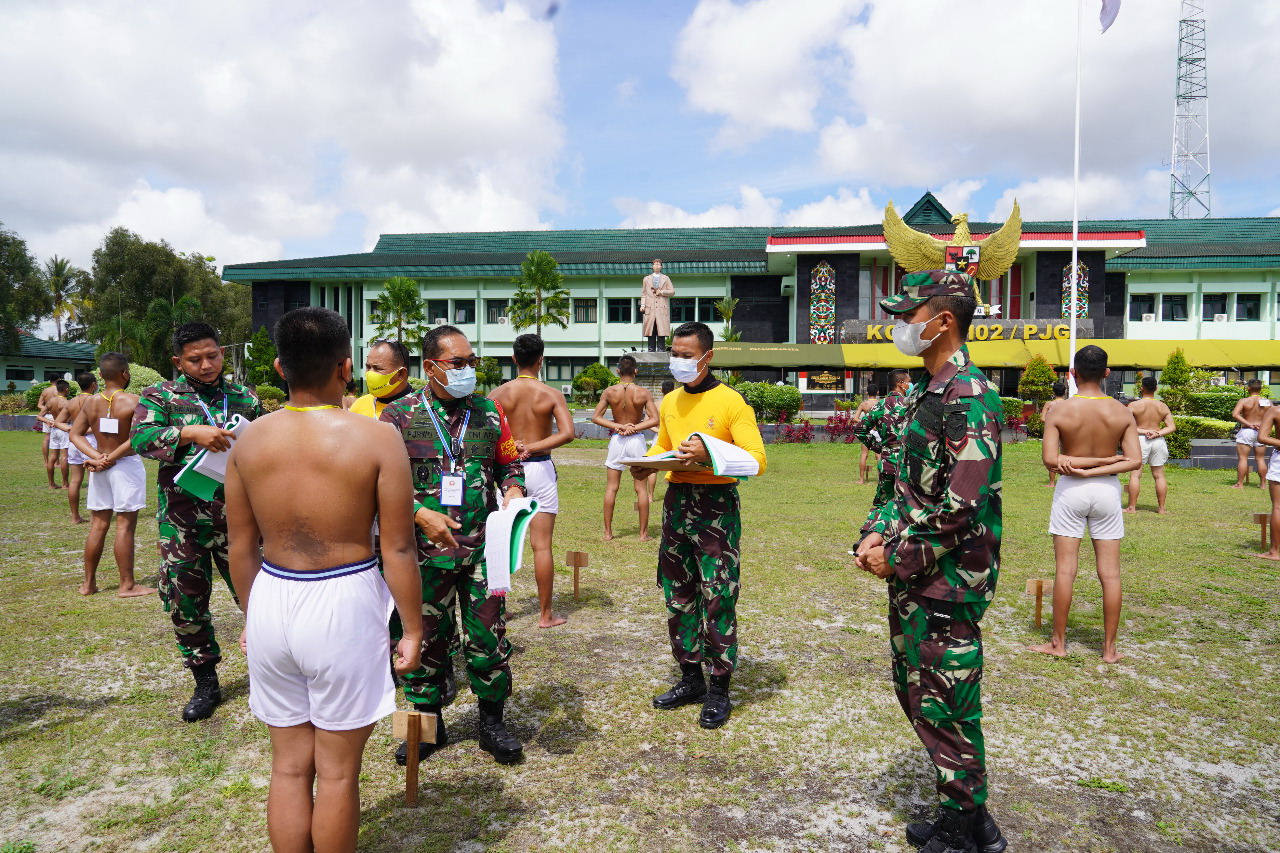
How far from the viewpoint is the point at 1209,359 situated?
1196 inches

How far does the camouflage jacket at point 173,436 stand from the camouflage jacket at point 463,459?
4.86ft

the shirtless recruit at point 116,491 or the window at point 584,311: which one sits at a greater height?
the window at point 584,311

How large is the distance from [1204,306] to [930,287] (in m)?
49.7

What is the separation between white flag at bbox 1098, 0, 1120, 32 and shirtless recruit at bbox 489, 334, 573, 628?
775 inches

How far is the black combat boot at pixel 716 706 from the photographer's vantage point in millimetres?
4086

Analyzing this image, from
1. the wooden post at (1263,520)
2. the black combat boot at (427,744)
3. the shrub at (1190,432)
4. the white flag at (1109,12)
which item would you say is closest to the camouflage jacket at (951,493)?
the black combat boot at (427,744)

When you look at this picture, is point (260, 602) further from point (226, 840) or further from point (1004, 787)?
point (1004, 787)

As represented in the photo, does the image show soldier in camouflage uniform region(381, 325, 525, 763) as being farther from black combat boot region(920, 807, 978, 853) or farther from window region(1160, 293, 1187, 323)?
window region(1160, 293, 1187, 323)

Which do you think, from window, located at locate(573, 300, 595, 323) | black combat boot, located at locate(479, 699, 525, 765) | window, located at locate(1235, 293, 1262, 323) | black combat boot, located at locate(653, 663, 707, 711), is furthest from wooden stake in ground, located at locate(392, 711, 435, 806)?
window, located at locate(1235, 293, 1262, 323)

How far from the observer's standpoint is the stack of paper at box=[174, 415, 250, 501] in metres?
3.54

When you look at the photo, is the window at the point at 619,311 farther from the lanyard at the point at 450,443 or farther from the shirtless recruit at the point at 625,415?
the lanyard at the point at 450,443

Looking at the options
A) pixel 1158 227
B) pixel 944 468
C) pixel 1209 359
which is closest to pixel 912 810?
pixel 944 468

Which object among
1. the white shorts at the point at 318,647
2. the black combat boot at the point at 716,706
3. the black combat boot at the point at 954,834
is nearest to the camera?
the white shorts at the point at 318,647

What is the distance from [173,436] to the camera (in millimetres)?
4199
